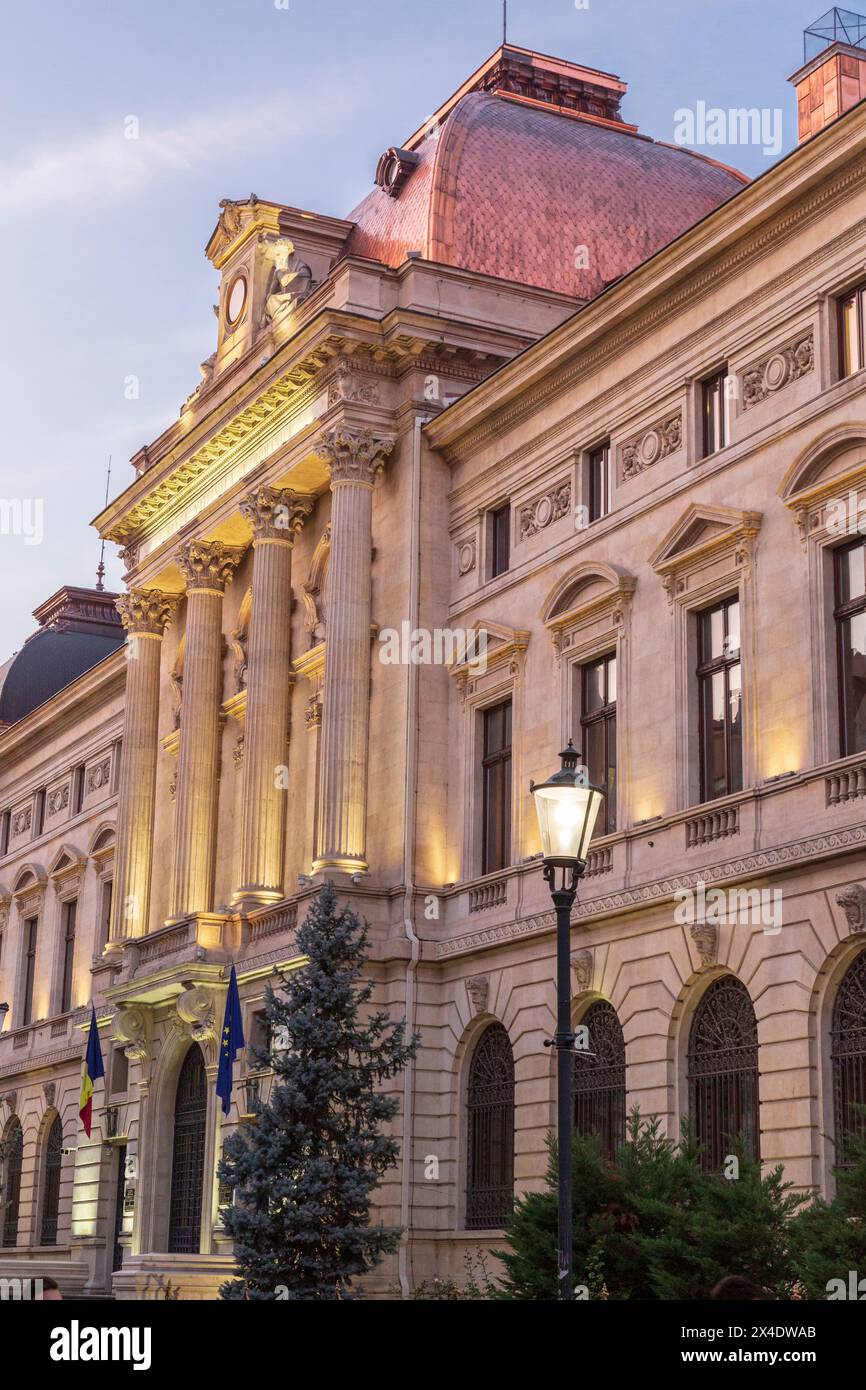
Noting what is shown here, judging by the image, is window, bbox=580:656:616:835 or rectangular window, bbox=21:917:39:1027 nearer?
window, bbox=580:656:616:835

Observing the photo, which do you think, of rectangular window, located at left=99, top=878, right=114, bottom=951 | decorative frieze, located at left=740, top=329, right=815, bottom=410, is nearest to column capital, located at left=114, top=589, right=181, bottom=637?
rectangular window, located at left=99, top=878, right=114, bottom=951

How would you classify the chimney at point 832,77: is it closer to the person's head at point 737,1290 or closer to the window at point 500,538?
the window at point 500,538

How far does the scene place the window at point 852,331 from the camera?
25.2 metres

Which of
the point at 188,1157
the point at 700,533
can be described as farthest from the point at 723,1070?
the point at 188,1157

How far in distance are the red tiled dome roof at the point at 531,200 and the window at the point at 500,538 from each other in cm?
588

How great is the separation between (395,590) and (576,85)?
14.8 metres

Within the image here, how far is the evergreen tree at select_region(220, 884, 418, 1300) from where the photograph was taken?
969 inches

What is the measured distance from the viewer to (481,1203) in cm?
3150

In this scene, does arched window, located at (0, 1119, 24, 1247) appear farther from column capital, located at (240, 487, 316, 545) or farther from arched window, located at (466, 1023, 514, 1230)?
arched window, located at (466, 1023, 514, 1230)

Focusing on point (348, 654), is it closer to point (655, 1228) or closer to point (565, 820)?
point (655, 1228)

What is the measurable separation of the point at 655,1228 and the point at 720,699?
9245 mm

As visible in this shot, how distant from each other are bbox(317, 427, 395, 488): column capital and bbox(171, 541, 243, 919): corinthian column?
7179mm
